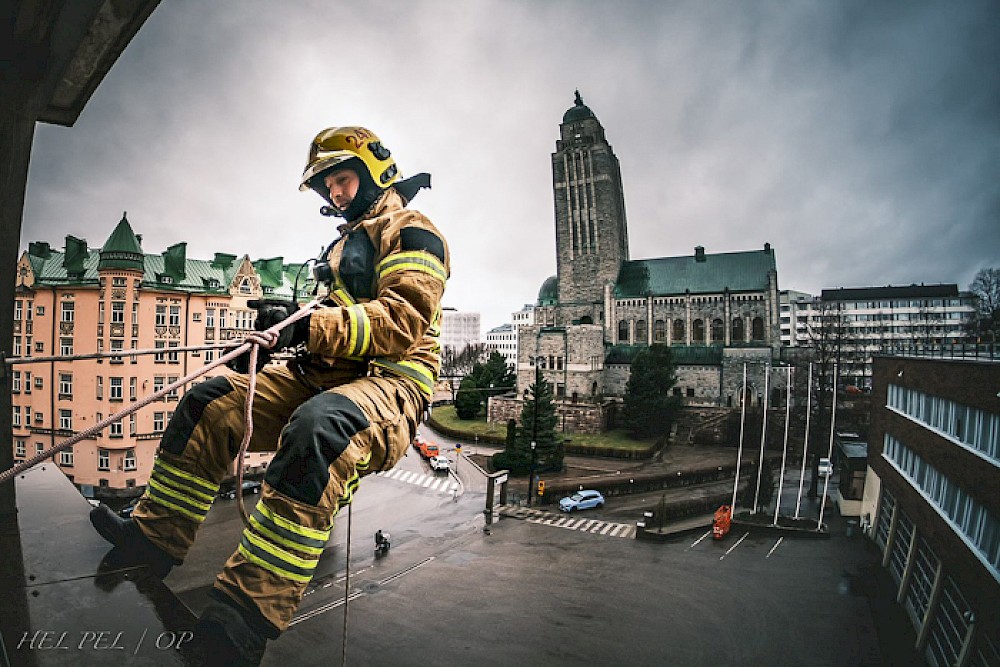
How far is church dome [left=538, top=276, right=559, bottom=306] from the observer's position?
37906 millimetres

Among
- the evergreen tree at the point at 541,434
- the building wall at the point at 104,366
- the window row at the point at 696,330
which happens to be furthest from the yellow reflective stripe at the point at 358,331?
the window row at the point at 696,330

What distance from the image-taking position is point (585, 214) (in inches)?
1425

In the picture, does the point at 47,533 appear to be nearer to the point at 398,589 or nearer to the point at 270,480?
the point at 270,480

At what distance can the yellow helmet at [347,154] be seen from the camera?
6.66ft

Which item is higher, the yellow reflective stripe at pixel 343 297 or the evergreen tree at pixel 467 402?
the yellow reflective stripe at pixel 343 297

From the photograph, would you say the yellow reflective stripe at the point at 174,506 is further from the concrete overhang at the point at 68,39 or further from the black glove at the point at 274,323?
the concrete overhang at the point at 68,39

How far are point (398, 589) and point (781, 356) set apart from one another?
29480 mm

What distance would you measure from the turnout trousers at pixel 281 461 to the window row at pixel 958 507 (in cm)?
635

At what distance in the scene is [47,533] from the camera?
2.11 m

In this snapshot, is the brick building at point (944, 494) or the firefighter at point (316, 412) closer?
the firefighter at point (316, 412)

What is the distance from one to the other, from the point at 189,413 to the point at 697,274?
123 feet

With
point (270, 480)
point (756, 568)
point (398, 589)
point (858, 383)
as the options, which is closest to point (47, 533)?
point (270, 480)

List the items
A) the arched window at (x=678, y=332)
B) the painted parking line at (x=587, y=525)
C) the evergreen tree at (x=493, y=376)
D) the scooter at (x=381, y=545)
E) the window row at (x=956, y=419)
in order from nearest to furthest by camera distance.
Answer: the window row at (x=956, y=419) < the scooter at (x=381, y=545) < the painted parking line at (x=587, y=525) < the evergreen tree at (x=493, y=376) < the arched window at (x=678, y=332)

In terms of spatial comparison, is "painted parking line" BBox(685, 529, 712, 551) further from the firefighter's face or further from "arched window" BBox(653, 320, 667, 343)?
"arched window" BBox(653, 320, 667, 343)
